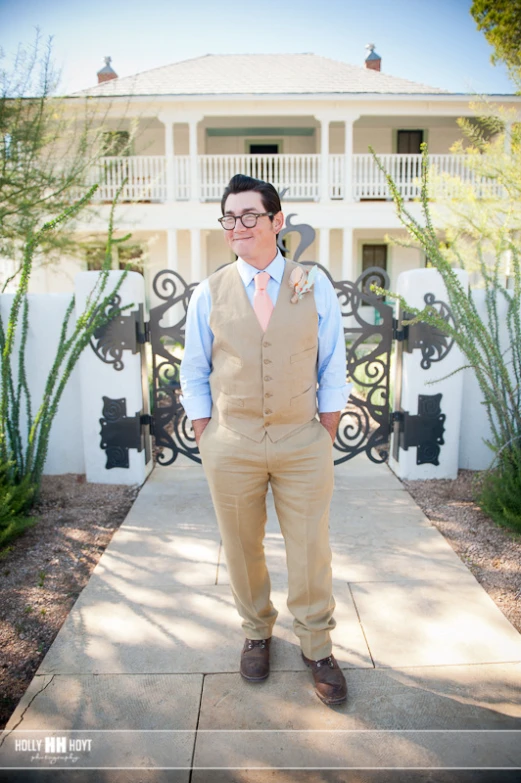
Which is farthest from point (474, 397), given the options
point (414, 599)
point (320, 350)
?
point (320, 350)

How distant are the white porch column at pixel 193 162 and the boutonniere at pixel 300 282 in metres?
12.9

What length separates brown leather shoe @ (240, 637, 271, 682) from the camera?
2.20 metres

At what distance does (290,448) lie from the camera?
2.06 meters

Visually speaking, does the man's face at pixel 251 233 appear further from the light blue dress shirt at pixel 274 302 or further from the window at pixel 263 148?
the window at pixel 263 148

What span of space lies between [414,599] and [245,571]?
1.02m

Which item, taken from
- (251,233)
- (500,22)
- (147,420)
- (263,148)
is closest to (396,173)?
(263,148)

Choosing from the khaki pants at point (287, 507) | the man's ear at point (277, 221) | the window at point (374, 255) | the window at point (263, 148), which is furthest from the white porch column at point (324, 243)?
the khaki pants at point (287, 507)

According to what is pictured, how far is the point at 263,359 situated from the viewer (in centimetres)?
201

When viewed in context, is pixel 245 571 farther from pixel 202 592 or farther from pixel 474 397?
pixel 474 397

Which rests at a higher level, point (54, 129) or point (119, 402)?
point (54, 129)

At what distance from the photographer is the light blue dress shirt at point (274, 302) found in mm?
2115

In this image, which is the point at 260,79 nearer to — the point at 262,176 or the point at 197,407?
the point at 262,176

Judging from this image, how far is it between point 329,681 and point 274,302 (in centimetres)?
139

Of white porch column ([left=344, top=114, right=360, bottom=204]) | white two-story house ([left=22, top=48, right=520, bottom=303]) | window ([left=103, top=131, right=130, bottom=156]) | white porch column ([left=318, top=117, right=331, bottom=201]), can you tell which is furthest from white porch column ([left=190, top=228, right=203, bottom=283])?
window ([left=103, top=131, right=130, bottom=156])
